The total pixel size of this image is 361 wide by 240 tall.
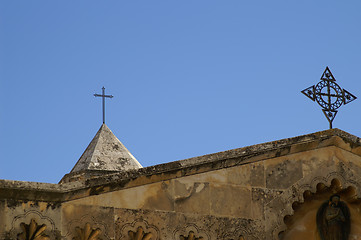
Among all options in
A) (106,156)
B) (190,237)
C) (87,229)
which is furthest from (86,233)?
(106,156)

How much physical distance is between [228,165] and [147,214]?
1.66 meters

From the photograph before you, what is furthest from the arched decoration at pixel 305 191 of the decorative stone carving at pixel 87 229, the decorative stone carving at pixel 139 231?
the decorative stone carving at pixel 87 229

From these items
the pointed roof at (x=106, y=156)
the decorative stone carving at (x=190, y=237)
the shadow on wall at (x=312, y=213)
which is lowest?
the decorative stone carving at (x=190, y=237)

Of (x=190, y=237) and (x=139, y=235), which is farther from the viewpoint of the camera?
(x=190, y=237)

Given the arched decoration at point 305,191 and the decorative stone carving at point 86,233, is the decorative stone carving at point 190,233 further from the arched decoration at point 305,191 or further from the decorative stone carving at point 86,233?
the decorative stone carving at point 86,233

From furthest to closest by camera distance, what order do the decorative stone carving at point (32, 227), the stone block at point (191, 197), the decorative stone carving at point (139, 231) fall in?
the stone block at point (191, 197) < the decorative stone carving at point (139, 231) < the decorative stone carving at point (32, 227)

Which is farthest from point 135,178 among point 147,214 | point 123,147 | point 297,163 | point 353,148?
point 123,147

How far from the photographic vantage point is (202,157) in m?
14.8

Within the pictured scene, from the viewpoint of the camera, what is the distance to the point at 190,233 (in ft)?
47.4

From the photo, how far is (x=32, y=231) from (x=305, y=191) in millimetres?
4663

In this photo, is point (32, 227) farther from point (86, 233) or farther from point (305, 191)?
point (305, 191)

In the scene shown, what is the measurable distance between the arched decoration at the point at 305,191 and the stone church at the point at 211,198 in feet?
0.05

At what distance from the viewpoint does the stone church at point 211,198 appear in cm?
1366

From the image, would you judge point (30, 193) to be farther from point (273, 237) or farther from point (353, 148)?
point (353, 148)
